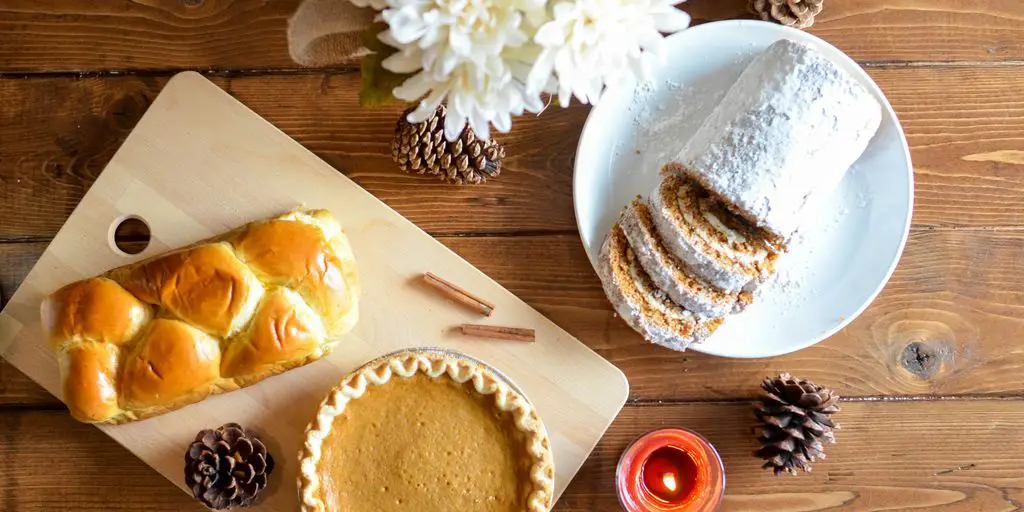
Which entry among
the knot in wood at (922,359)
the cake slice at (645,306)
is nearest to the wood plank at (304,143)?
the cake slice at (645,306)

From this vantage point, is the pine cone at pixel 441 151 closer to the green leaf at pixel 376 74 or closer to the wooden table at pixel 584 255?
the wooden table at pixel 584 255

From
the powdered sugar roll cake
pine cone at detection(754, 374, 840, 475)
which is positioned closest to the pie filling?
pine cone at detection(754, 374, 840, 475)

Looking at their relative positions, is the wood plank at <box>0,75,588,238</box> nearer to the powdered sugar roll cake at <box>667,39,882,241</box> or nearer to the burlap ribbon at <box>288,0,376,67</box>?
the powdered sugar roll cake at <box>667,39,882,241</box>

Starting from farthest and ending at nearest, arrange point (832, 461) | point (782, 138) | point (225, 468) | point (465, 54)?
point (832, 461) → point (225, 468) → point (782, 138) → point (465, 54)

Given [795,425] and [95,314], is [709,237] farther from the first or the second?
[95,314]

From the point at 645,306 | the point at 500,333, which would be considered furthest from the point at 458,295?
the point at 645,306

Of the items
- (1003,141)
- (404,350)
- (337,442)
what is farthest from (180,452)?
(1003,141)

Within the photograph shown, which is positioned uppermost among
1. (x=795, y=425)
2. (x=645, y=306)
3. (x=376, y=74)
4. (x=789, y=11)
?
(x=376, y=74)
